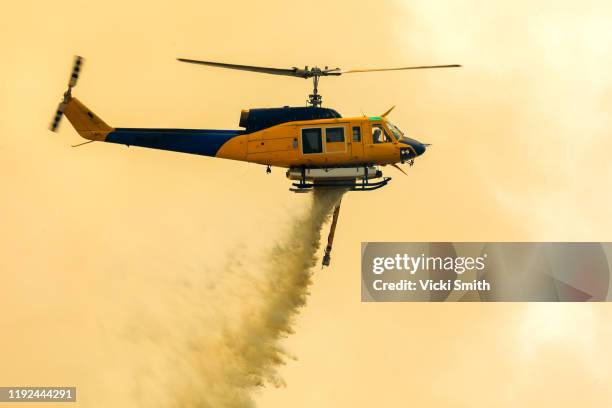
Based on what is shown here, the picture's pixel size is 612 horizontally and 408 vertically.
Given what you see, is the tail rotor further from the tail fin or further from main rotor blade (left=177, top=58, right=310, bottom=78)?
main rotor blade (left=177, top=58, right=310, bottom=78)

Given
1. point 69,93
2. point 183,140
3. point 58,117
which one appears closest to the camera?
point 183,140

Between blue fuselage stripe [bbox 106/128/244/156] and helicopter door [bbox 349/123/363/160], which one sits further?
blue fuselage stripe [bbox 106/128/244/156]

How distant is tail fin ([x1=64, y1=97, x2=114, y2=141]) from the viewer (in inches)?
1873

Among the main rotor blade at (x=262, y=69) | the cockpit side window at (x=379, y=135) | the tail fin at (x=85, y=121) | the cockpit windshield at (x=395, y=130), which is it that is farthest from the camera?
the tail fin at (x=85, y=121)

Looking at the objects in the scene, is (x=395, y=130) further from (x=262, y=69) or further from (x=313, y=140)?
(x=262, y=69)

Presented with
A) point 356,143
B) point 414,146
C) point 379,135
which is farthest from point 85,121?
point 414,146

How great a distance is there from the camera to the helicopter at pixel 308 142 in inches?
1820

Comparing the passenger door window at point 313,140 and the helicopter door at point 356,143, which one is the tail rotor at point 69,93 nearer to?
the passenger door window at point 313,140

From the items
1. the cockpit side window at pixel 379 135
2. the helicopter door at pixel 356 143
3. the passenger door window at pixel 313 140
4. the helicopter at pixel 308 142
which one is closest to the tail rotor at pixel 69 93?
the helicopter at pixel 308 142

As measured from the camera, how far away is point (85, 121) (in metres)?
47.8

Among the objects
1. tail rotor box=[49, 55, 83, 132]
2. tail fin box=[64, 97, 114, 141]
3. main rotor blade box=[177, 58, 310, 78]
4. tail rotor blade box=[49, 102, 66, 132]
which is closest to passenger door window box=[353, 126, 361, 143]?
main rotor blade box=[177, 58, 310, 78]

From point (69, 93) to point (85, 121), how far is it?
3.28ft

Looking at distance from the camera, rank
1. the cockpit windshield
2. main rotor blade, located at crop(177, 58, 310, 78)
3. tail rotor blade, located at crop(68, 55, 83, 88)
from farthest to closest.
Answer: tail rotor blade, located at crop(68, 55, 83, 88)
the cockpit windshield
main rotor blade, located at crop(177, 58, 310, 78)

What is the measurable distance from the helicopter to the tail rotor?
6.39ft
